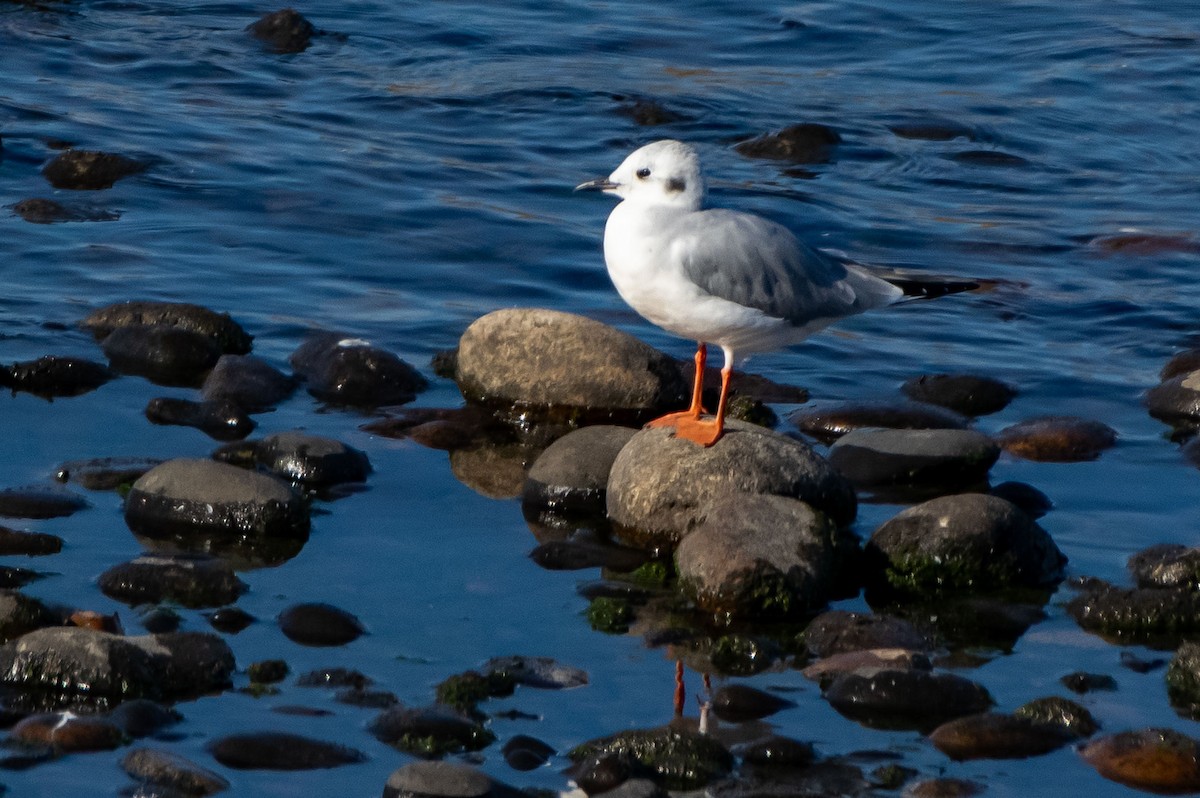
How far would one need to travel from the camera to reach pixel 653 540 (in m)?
8.20

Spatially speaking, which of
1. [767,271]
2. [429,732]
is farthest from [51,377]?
[429,732]

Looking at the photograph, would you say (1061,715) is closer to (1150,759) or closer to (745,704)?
(1150,759)

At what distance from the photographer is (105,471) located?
858 cm

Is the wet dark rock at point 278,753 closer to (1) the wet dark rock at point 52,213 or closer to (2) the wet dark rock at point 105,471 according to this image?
(2) the wet dark rock at point 105,471

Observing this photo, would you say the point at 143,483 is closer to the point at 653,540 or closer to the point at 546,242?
the point at 653,540

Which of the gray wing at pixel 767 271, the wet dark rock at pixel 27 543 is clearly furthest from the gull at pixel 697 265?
the wet dark rock at pixel 27 543

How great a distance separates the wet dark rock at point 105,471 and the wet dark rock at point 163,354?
143cm

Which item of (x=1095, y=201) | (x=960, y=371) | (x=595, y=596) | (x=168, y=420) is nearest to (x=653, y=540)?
(x=595, y=596)

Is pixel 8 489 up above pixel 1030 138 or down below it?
below

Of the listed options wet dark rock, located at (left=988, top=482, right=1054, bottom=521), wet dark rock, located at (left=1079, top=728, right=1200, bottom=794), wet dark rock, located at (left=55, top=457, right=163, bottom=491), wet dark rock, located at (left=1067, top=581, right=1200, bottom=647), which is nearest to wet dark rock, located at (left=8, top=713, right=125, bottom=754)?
wet dark rock, located at (left=55, top=457, right=163, bottom=491)

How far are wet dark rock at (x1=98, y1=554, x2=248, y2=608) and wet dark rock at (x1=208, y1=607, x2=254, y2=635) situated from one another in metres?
0.14

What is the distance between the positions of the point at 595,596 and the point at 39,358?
4.00 meters

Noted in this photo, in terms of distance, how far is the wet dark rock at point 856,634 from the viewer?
23.2ft

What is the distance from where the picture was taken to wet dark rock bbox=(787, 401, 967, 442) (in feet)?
32.3
